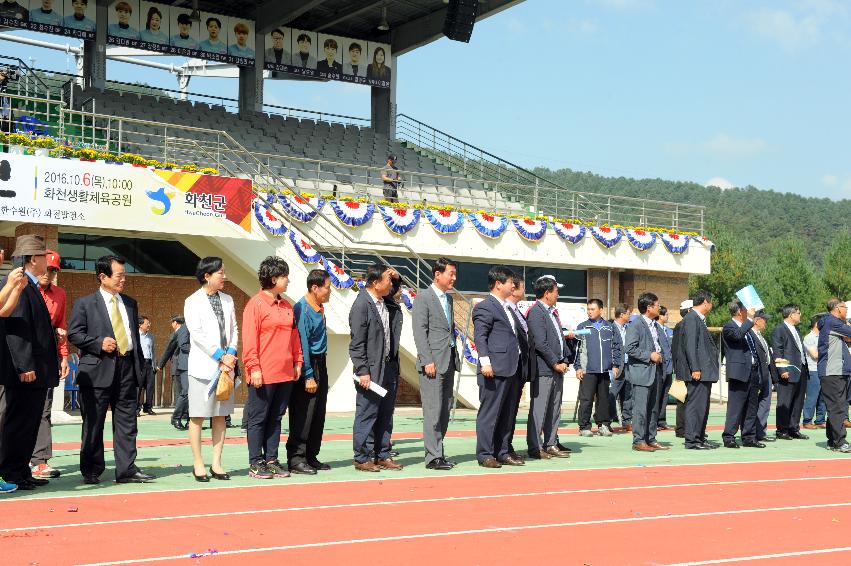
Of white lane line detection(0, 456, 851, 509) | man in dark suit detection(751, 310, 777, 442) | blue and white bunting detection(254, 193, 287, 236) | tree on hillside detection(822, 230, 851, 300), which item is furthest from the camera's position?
tree on hillside detection(822, 230, 851, 300)

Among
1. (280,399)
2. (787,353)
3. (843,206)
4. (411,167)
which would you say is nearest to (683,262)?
(411,167)

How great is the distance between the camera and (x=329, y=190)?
89.6 ft

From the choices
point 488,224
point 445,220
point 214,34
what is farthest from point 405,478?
point 214,34

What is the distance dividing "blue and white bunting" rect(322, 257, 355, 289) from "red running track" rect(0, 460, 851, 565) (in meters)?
11.1

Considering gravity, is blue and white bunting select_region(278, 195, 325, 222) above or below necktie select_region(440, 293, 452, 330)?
above

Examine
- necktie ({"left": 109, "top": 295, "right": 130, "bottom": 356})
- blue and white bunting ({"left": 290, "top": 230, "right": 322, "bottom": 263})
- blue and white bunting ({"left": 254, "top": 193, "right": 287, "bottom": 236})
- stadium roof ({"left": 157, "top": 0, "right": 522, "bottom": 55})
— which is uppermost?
stadium roof ({"left": 157, "top": 0, "right": 522, "bottom": 55})

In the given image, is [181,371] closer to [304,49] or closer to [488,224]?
[488,224]

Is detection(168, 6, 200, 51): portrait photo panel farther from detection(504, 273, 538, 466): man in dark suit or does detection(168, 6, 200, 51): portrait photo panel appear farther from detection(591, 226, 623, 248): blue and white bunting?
detection(504, 273, 538, 466): man in dark suit

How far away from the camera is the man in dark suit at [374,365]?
10.5m

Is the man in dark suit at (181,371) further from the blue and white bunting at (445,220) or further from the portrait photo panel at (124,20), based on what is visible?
the portrait photo panel at (124,20)

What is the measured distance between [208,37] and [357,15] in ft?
16.0

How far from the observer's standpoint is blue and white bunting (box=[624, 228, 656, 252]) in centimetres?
3050

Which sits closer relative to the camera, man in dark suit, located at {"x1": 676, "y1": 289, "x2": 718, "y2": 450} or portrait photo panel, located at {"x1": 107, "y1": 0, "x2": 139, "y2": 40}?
man in dark suit, located at {"x1": 676, "y1": 289, "x2": 718, "y2": 450}

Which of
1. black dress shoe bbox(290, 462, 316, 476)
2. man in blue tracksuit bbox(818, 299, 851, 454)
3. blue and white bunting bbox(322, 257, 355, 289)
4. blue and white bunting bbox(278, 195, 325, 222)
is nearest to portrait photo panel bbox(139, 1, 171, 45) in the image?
blue and white bunting bbox(278, 195, 325, 222)
